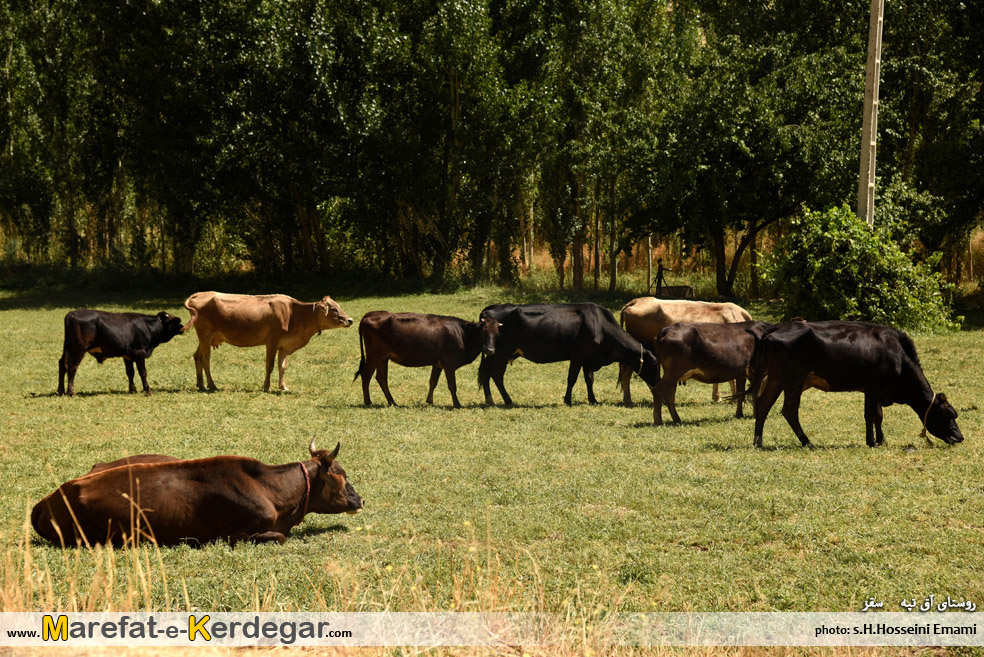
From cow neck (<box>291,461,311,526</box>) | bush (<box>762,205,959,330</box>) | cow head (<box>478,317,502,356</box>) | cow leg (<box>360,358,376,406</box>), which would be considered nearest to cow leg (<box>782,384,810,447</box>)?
cow head (<box>478,317,502,356</box>)

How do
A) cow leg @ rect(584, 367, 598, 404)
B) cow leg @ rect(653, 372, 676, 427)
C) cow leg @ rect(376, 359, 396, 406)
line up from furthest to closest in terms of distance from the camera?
cow leg @ rect(584, 367, 598, 404)
cow leg @ rect(376, 359, 396, 406)
cow leg @ rect(653, 372, 676, 427)

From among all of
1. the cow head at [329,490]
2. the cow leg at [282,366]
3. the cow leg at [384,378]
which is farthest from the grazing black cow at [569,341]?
the cow head at [329,490]

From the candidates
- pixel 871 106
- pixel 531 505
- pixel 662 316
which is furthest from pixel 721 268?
pixel 531 505

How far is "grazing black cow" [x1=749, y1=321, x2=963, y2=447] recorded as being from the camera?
Answer: 35.2 ft

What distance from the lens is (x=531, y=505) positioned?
8305mm

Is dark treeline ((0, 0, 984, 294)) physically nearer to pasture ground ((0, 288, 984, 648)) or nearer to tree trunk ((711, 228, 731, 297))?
tree trunk ((711, 228, 731, 297))

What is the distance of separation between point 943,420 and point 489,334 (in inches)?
248

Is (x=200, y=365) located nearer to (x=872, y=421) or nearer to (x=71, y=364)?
(x=71, y=364)

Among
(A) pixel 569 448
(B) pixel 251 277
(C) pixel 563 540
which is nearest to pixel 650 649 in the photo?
(C) pixel 563 540

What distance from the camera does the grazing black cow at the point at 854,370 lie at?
1073 cm

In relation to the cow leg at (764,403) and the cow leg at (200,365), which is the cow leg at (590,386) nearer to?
the cow leg at (764,403)

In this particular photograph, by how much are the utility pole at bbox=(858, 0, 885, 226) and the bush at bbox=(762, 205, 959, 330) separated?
0.57 meters

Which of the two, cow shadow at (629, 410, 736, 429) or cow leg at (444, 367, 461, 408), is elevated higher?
cow leg at (444, 367, 461, 408)

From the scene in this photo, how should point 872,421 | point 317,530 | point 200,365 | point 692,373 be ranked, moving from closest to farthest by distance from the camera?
1. point 317,530
2. point 872,421
3. point 692,373
4. point 200,365
